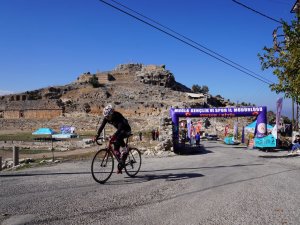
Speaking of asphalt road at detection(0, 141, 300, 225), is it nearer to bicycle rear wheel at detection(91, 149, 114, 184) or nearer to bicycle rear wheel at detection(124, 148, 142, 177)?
bicycle rear wheel at detection(124, 148, 142, 177)

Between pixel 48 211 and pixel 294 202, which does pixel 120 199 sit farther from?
pixel 294 202

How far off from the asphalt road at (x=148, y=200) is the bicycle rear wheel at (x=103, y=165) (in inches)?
13.1

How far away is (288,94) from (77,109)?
277 ft

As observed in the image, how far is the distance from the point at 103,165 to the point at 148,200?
260 cm

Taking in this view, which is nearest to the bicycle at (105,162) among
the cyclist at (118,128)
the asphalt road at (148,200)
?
the cyclist at (118,128)

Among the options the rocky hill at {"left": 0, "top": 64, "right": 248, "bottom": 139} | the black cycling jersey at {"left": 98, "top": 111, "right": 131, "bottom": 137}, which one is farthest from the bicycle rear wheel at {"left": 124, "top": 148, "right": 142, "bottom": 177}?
the rocky hill at {"left": 0, "top": 64, "right": 248, "bottom": 139}

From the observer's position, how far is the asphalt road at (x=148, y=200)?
5.94 meters

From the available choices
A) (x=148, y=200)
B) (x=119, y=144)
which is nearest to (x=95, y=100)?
(x=119, y=144)

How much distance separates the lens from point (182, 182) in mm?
9586

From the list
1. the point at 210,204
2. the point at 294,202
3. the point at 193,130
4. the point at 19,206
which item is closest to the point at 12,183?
the point at 19,206

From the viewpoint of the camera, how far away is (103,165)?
953 cm

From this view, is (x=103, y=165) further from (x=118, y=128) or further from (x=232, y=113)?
(x=232, y=113)

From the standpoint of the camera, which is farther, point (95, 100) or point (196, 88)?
point (196, 88)

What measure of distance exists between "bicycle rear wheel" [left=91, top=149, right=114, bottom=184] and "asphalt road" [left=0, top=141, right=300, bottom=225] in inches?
13.1
